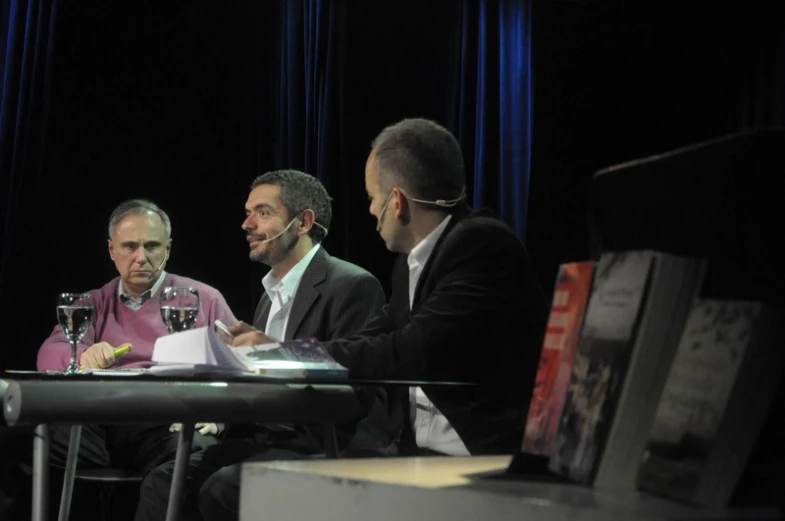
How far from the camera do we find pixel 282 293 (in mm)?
2936

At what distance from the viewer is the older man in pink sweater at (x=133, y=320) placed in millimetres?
3000

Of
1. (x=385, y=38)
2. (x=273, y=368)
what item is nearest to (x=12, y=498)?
(x=273, y=368)

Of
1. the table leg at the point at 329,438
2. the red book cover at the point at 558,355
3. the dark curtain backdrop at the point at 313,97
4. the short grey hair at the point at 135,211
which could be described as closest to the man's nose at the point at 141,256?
the short grey hair at the point at 135,211

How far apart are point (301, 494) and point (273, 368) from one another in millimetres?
816

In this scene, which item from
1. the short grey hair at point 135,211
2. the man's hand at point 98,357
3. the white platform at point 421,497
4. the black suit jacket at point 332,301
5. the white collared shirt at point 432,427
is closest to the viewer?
the white platform at point 421,497

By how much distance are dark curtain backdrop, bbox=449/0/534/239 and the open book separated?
5.53ft

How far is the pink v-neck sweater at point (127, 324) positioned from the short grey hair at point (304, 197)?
16.2 inches

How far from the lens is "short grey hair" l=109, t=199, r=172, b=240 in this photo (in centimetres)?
355

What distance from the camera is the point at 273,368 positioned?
165 cm

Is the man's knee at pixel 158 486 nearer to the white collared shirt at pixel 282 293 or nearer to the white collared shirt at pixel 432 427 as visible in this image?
the white collared shirt at pixel 282 293

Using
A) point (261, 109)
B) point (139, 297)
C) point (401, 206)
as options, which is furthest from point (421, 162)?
point (261, 109)

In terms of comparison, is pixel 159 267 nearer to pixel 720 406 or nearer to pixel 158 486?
pixel 158 486

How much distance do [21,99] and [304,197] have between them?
125cm

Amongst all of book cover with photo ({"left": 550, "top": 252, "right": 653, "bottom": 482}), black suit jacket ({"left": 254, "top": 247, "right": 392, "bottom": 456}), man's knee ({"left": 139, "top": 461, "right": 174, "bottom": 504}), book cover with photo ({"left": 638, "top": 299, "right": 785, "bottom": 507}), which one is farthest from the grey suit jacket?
book cover with photo ({"left": 638, "top": 299, "right": 785, "bottom": 507})
